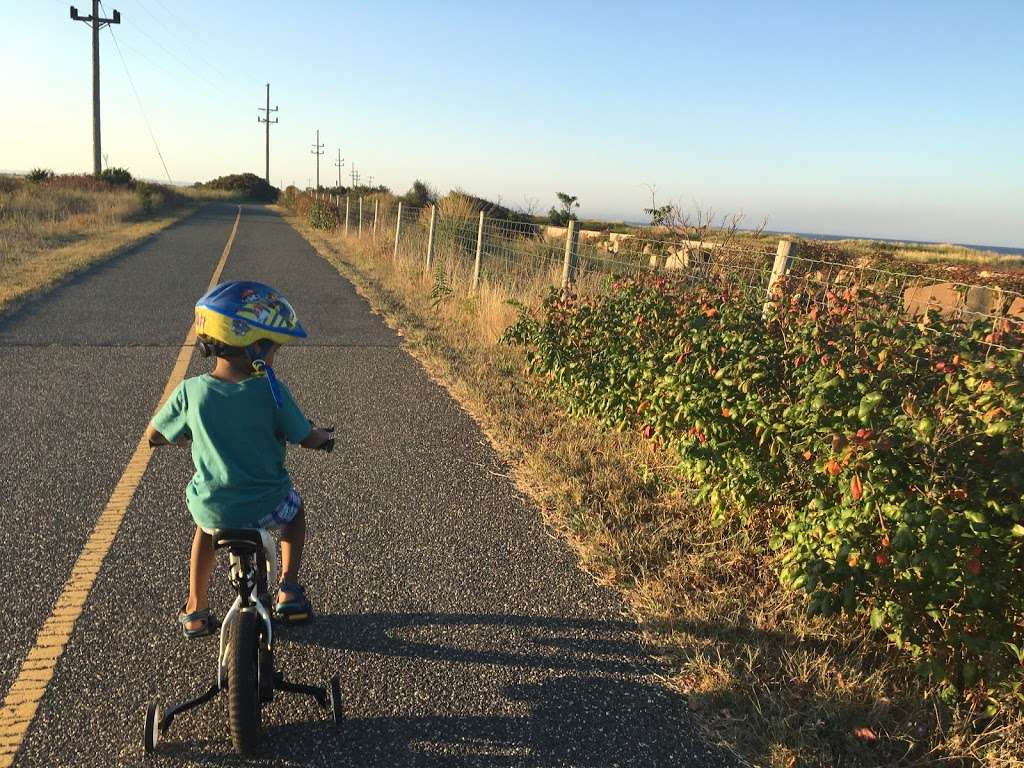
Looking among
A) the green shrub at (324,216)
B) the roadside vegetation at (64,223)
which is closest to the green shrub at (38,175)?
the roadside vegetation at (64,223)

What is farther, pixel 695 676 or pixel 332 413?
pixel 332 413

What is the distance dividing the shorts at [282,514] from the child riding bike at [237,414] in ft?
0.07

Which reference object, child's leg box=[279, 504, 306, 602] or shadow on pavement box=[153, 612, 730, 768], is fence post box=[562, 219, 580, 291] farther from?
child's leg box=[279, 504, 306, 602]

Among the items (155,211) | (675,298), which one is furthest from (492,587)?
(155,211)

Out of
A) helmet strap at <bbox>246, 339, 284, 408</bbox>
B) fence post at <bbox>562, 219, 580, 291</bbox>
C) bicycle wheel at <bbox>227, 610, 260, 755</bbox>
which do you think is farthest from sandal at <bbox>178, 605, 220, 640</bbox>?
fence post at <bbox>562, 219, 580, 291</bbox>

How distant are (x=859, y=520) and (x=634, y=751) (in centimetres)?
119

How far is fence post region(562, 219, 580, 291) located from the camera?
794 cm

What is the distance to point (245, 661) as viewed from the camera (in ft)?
6.97

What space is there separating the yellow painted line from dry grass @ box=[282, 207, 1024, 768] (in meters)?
2.39

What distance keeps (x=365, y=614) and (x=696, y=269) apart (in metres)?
4.08

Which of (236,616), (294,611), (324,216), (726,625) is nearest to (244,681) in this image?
(236,616)

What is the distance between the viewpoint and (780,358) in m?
3.49

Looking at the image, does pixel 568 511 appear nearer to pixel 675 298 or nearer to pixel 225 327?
pixel 675 298

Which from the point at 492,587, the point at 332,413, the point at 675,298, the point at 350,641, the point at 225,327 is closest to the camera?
the point at 225,327
